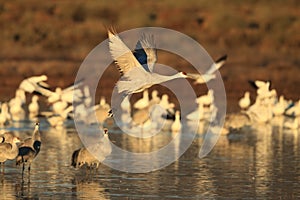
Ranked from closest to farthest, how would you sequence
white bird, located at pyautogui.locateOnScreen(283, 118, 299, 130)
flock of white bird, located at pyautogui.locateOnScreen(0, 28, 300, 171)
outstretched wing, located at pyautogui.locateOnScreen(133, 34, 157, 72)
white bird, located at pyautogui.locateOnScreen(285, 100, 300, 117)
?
flock of white bird, located at pyautogui.locateOnScreen(0, 28, 300, 171)
outstretched wing, located at pyautogui.locateOnScreen(133, 34, 157, 72)
white bird, located at pyautogui.locateOnScreen(283, 118, 299, 130)
white bird, located at pyautogui.locateOnScreen(285, 100, 300, 117)

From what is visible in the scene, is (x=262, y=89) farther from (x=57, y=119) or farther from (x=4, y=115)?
(x=4, y=115)

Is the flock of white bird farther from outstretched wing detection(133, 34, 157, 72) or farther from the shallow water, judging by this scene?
the shallow water

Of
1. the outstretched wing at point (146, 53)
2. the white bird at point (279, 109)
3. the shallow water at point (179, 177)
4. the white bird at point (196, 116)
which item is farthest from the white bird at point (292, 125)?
the outstretched wing at point (146, 53)

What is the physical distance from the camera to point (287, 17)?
4431cm

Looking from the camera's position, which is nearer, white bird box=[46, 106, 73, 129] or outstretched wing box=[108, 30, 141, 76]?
outstretched wing box=[108, 30, 141, 76]

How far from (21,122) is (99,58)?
14.0 metres

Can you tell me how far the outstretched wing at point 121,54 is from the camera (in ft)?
47.3

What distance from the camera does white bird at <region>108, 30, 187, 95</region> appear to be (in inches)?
570

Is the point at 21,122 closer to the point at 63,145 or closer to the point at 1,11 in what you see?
the point at 63,145

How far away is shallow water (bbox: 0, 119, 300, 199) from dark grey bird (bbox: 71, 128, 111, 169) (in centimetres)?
18

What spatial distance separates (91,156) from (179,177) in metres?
1.41

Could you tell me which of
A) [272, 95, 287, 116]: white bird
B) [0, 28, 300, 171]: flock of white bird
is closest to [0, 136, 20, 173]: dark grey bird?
[0, 28, 300, 171]: flock of white bird

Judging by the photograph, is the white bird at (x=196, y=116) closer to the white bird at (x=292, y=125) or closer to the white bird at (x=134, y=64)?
the white bird at (x=292, y=125)

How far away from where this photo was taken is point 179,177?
15.1 m
